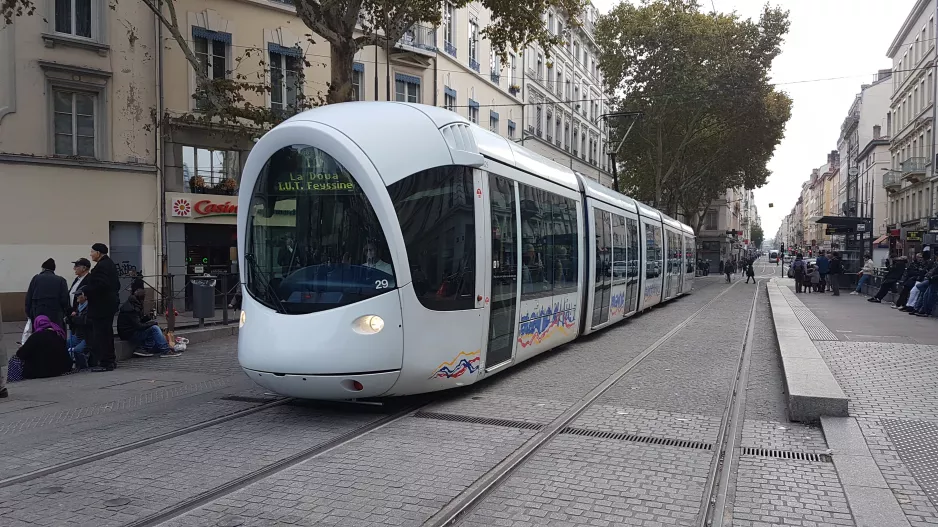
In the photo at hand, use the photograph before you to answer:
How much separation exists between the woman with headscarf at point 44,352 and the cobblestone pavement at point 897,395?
994cm

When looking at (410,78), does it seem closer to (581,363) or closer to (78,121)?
(78,121)

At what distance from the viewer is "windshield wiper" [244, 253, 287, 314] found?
6.51m

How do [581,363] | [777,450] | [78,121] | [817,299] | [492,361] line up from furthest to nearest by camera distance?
[817,299]
[78,121]
[581,363]
[492,361]
[777,450]

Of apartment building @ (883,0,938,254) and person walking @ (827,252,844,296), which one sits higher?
apartment building @ (883,0,938,254)

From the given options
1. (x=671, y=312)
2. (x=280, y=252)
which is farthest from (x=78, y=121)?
(x=671, y=312)

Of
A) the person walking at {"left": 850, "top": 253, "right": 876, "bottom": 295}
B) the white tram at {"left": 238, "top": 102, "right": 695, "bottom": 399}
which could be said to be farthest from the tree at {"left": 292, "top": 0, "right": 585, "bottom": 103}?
the person walking at {"left": 850, "top": 253, "right": 876, "bottom": 295}

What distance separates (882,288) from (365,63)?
18512mm

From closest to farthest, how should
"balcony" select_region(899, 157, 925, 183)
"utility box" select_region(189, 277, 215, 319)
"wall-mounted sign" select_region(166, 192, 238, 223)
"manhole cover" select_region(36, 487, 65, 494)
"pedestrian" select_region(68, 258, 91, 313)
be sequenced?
1. "manhole cover" select_region(36, 487, 65, 494)
2. "pedestrian" select_region(68, 258, 91, 313)
3. "utility box" select_region(189, 277, 215, 319)
4. "wall-mounted sign" select_region(166, 192, 238, 223)
5. "balcony" select_region(899, 157, 925, 183)

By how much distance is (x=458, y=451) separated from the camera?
18.7 ft

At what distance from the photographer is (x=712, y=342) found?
12750mm

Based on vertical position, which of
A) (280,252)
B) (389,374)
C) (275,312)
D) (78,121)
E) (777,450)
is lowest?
(777,450)

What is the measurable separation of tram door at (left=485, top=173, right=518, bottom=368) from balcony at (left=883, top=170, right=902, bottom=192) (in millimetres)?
50135

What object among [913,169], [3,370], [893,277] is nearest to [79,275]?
[3,370]

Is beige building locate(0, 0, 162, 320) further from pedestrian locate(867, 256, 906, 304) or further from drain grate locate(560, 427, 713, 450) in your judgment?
pedestrian locate(867, 256, 906, 304)
